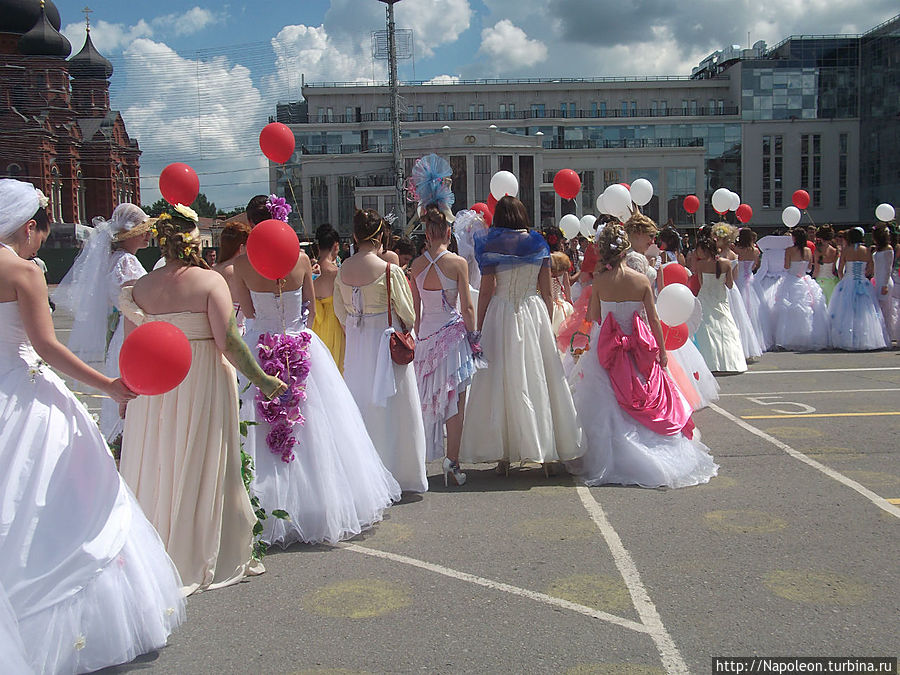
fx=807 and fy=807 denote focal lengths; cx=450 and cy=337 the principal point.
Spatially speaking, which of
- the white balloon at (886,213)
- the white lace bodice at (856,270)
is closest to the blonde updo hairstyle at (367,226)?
the white lace bodice at (856,270)

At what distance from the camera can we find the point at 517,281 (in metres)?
6.52

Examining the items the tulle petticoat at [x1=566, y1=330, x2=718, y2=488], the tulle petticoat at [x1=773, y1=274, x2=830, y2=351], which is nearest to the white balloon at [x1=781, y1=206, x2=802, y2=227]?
the tulle petticoat at [x1=773, y1=274, x2=830, y2=351]

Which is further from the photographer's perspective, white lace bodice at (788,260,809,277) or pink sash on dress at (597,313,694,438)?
white lace bodice at (788,260,809,277)

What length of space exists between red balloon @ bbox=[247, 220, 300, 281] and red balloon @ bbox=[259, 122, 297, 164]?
1957 millimetres

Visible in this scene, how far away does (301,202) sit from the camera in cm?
7881

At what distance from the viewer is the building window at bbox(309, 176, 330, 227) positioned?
3059 inches

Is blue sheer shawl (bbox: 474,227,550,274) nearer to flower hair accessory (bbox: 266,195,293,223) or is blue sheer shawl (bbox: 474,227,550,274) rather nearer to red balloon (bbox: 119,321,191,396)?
flower hair accessory (bbox: 266,195,293,223)

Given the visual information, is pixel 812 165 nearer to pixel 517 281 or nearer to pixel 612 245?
pixel 612 245

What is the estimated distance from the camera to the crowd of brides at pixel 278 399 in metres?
3.43

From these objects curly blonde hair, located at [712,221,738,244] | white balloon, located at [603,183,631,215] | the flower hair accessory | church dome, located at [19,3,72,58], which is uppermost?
church dome, located at [19,3,72,58]

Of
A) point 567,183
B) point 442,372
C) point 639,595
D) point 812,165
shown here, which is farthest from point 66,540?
point 812,165

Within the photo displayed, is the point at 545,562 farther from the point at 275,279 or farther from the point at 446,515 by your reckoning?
the point at 275,279

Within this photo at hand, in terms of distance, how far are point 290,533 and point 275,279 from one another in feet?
5.33

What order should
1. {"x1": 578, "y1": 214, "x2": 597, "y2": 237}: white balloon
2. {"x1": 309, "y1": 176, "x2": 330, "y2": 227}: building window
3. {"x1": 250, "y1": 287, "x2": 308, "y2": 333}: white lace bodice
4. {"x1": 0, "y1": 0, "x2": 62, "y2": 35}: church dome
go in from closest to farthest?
{"x1": 250, "y1": 287, "x2": 308, "y2": 333}: white lace bodice
{"x1": 578, "y1": 214, "x2": 597, "y2": 237}: white balloon
{"x1": 0, "y1": 0, "x2": 62, "y2": 35}: church dome
{"x1": 309, "y1": 176, "x2": 330, "y2": 227}: building window
